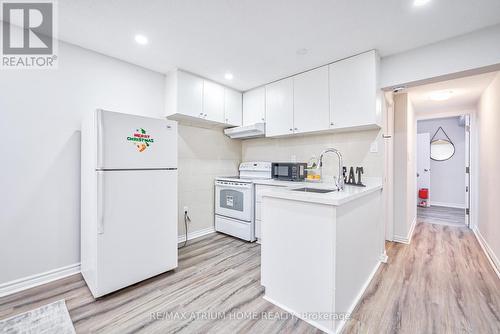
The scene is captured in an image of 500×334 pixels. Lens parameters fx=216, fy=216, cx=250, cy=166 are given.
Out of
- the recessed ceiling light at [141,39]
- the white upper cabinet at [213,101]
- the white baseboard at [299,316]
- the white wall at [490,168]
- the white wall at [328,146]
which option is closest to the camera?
the white baseboard at [299,316]

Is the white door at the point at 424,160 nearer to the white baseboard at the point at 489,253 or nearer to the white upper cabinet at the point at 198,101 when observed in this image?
the white baseboard at the point at 489,253

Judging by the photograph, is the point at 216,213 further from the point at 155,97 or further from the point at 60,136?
the point at 60,136

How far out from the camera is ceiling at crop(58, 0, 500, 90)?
67.2 inches

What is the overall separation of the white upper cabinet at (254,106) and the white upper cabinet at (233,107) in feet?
0.28

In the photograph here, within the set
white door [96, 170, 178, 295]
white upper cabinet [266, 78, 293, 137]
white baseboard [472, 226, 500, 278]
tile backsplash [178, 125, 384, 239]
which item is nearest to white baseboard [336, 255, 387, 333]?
tile backsplash [178, 125, 384, 239]

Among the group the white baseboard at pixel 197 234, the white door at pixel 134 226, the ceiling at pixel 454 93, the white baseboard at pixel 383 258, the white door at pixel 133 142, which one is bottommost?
the white baseboard at pixel 383 258

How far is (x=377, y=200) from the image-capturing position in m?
2.42

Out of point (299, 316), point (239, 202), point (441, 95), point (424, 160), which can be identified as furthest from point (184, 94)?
point (424, 160)

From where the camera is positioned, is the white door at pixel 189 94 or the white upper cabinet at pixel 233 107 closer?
the white door at pixel 189 94

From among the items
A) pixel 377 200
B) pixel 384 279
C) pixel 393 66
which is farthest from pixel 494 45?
pixel 384 279

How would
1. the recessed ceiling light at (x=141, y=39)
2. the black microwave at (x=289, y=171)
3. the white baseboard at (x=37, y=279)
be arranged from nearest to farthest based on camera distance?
the white baseboard at (x=37, y=279) → the recessed ceiling light at (x=141, y=39) → the black microwave at (x=289, y=171)

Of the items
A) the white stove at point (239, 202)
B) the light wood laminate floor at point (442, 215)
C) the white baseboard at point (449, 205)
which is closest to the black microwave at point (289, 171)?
the white stove at point (239, 202)

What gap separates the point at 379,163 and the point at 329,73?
49.3 inches

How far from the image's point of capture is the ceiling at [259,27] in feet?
5.60
